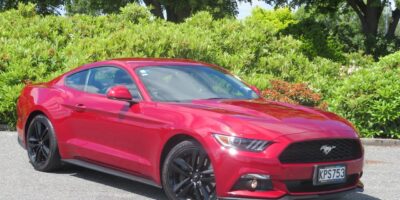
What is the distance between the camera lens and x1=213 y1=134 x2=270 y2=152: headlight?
17.4ft

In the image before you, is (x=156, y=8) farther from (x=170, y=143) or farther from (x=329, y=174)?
(x=329, y=174)

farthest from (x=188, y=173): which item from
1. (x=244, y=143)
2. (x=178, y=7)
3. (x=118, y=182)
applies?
(x=178, y=7)

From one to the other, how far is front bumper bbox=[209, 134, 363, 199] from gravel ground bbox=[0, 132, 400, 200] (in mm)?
1319

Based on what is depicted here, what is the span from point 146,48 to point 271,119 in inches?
316

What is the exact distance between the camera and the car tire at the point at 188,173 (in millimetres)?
5562

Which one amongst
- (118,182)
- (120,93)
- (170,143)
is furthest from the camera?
(118,182)

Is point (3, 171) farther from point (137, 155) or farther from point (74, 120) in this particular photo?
point (137, 155)

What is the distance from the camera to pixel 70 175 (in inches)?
299

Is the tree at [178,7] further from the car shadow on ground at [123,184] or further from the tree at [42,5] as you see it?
the car shadow on ground at [123,184]

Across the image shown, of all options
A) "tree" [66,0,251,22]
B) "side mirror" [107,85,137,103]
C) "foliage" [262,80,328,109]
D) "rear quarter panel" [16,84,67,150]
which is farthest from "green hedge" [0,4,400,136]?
"tree" [66,0,251,22]

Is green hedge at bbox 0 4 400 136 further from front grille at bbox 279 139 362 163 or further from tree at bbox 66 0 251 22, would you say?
tree at bbox 66 0 251 22

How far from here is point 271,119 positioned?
562 centimetres

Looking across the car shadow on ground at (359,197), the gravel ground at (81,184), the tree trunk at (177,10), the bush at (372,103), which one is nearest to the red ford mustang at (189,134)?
the gravel ground at (81,184)

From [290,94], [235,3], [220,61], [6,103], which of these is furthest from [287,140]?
[235,3]
